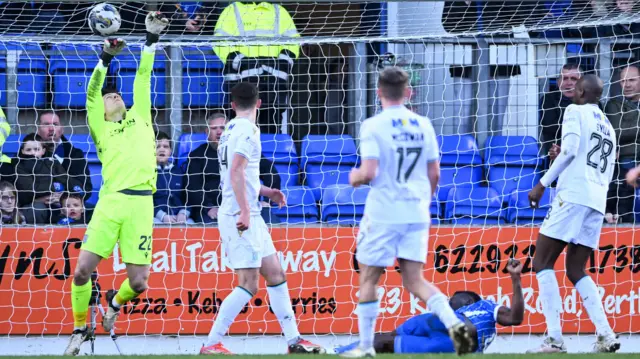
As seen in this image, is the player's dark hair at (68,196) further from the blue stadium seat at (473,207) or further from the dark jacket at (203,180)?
the blue stadium seat at (473,207)

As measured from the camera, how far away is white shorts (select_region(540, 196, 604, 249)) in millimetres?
8148

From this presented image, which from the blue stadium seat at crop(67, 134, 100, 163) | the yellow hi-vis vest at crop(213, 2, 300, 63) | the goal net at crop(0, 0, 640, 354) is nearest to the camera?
the goal net at crop(0, 0, 640, 354)

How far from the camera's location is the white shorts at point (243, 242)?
8023 mm

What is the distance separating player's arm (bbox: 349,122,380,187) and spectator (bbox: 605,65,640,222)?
473cm

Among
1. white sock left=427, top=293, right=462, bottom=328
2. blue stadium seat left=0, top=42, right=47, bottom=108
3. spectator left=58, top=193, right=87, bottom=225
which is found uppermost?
blue stadium seat left=0, top=42, right=47, bottom=108

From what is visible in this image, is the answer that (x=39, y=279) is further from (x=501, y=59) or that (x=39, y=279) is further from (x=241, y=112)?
(x=501, y=59)

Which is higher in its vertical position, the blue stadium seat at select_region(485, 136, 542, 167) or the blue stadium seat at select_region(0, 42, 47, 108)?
the blue stadium seat at select_region(0, 42, 47, 108)

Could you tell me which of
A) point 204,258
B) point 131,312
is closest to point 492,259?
point 204,258

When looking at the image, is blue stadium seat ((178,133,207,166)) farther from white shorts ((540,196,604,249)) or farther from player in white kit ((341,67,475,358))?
player in white kit ((341,67,475,358))

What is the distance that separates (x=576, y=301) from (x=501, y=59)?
2688 millimetres

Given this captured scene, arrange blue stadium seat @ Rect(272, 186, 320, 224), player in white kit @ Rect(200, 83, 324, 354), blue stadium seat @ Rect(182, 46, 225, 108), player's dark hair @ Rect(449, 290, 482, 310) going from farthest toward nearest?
blue stadium seat @ Rect(182, 46, 225, 108), blue stadium seat @ Rect(272, 186, 320, 224), player's dark hair @ Rect(449, 290, 482, 310), player in white kit @ Rect(200, 83, 324, 354)

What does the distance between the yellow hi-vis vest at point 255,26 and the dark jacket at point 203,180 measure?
115cm

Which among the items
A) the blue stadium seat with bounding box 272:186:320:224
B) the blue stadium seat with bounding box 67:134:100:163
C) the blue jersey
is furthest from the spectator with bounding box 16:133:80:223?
the blue jersey

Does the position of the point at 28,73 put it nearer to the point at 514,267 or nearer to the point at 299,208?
the point at 299,208
